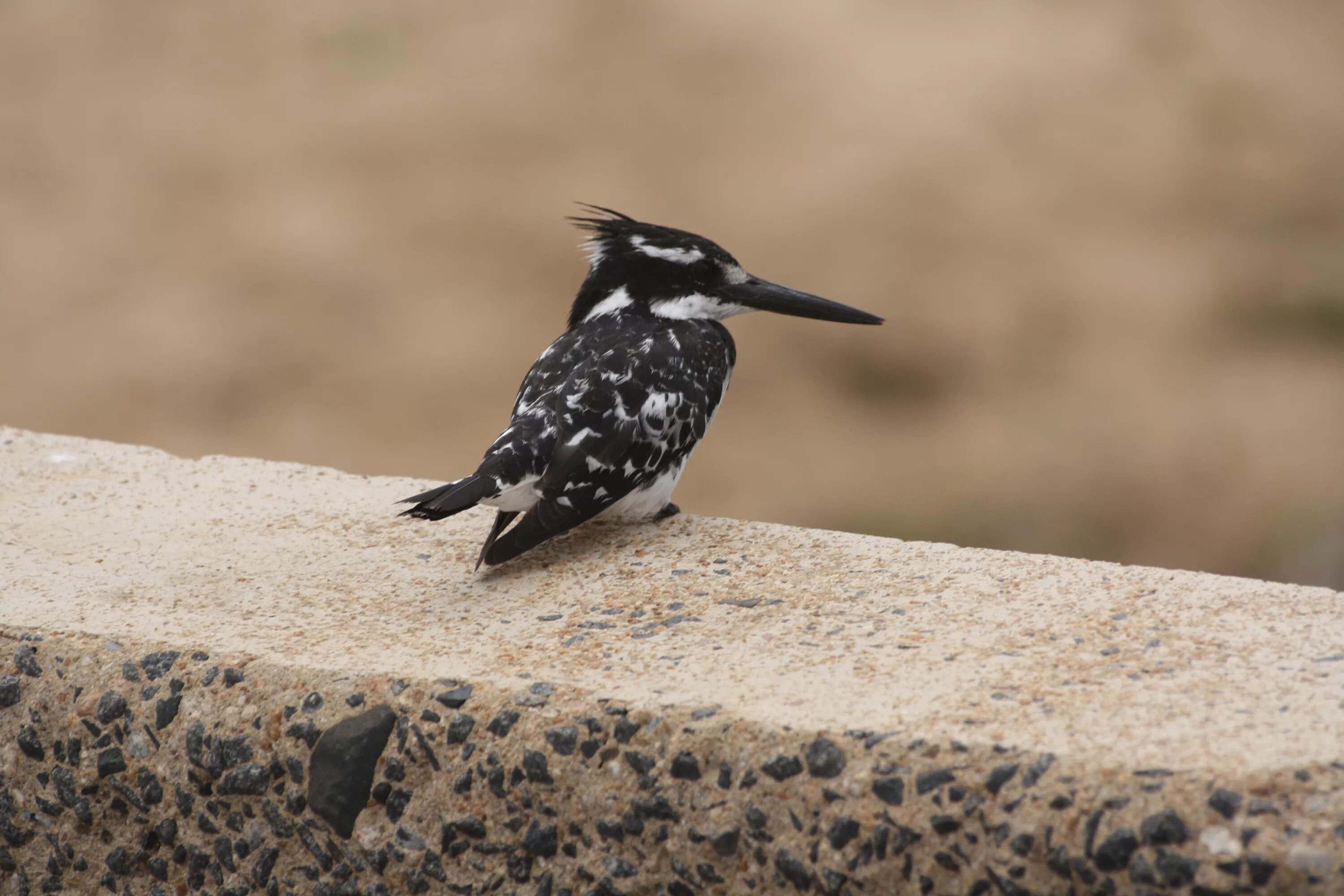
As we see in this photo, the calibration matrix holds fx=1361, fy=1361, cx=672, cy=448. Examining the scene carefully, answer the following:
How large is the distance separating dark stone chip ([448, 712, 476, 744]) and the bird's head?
4.49 ft

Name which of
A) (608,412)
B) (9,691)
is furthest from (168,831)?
(608,412)

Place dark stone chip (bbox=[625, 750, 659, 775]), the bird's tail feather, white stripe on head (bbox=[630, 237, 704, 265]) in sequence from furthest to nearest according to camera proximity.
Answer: white stripe on head (bbox=[630, 237, 704, 265]) < the bird's tail feather < dark stone chip (bbox=[625, 750, 659, 775])

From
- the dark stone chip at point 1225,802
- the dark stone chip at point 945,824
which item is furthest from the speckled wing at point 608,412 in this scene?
the dark stone chip at point 1225,802

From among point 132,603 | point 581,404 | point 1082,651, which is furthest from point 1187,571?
point 132,603

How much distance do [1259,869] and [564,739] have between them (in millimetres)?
→ 1019

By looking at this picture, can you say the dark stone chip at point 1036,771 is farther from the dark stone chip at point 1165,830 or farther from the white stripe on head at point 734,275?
the white stripe on head at point 734,275

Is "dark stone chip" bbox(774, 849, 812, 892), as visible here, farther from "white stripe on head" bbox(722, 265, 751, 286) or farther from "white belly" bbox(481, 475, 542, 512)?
"white stripe on head" bbox(722, 265, 751, 286)

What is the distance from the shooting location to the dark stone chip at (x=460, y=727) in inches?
87.1

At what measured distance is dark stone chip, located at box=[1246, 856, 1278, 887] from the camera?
69.7 inches

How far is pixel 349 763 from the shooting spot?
7.43 feet

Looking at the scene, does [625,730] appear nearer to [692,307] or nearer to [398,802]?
[398,802]

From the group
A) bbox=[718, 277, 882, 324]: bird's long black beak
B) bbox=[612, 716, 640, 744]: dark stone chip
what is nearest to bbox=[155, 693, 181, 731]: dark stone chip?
bbox=[612, 716, 640, 744]: dark stone chip

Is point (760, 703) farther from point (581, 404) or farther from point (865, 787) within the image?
point (581, 404)

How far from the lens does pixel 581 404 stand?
9.75 ft
